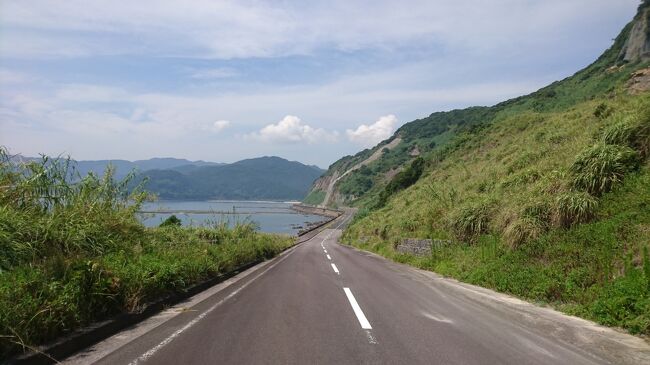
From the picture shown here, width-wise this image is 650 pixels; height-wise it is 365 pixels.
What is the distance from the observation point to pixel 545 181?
13258mm

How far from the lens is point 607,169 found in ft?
35.8

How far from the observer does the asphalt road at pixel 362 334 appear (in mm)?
5168

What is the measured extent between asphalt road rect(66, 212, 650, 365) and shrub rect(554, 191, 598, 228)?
280 centimetres

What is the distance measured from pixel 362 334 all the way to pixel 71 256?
5.15 meters

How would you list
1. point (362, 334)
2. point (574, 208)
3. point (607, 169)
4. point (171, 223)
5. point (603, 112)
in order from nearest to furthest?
point (362, 334), point (574, 208), point (607, 169), point (603, 112), point (171, 223)

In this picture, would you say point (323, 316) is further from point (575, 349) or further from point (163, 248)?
point (163, 248)

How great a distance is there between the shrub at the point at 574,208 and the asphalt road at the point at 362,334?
280 cm

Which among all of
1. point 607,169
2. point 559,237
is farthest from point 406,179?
point 559,237

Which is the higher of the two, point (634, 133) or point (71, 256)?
point (634, 133)

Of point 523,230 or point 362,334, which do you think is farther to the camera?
point 523,230

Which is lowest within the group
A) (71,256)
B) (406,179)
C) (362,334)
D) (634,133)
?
(362,334)

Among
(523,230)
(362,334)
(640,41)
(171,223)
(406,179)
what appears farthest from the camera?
(406,179)

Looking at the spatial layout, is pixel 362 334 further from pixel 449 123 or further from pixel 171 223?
pixel 449 123

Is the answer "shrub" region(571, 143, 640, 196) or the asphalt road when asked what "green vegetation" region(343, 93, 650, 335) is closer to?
"shrub" region(571, 143, 640, 196)
